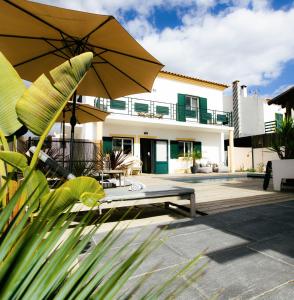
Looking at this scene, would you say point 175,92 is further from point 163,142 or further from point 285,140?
point 285,140

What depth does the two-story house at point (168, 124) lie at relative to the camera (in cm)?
1338

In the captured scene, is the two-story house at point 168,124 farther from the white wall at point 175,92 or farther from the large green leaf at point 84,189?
the large green leaf at point 84,189

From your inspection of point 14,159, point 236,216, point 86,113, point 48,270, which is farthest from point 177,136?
point 48,270

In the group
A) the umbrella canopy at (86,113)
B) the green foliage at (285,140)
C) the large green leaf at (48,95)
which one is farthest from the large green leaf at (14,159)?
the green foliage at (285,140)

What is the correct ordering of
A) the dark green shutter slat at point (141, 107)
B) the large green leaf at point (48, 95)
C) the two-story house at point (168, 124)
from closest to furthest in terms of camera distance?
the large green leaf at point (48, 95) → the two-story house at point (168, 124) → the dark green shutter slat at point (141, 107)

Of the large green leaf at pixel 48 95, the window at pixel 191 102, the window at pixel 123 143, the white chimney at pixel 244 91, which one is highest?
the white chimney at pixel 244 91

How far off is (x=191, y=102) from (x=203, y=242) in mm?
14868

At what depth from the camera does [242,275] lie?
1.74 metres

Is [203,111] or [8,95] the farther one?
[203,111]

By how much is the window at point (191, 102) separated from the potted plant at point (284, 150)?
10.0 metres

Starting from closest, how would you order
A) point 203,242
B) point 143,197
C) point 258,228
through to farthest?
point 203,242, point 258,228, point 143,197

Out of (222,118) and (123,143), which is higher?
(222,118)

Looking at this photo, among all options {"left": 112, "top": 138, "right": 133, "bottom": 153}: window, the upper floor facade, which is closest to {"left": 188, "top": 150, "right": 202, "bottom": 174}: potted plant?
the upper floor facade

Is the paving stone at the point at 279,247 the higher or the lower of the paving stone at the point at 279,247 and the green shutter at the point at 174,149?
the lower
